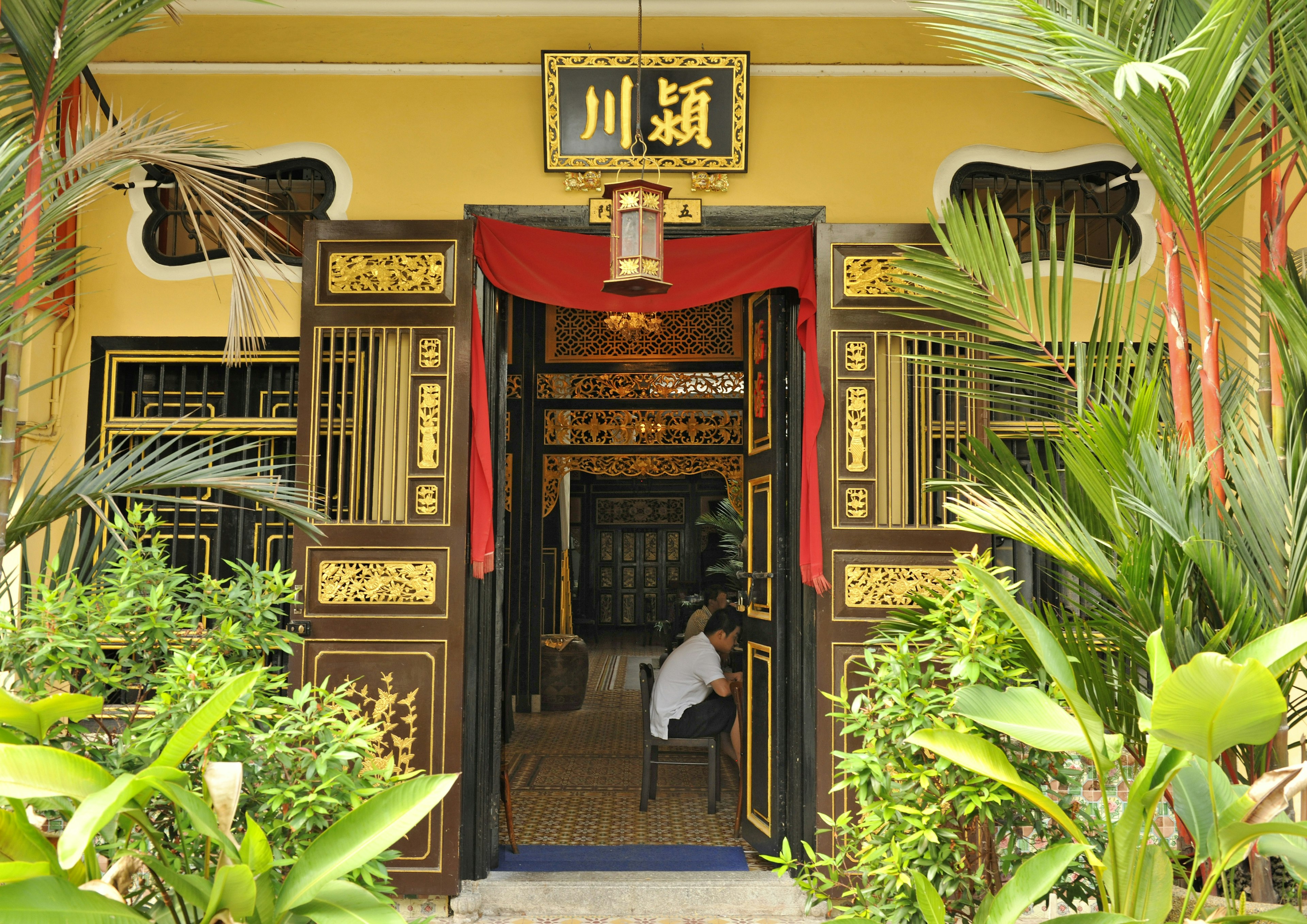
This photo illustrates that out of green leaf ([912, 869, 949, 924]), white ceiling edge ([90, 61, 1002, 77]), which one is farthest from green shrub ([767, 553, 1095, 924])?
white ceiling edge ([90, 61, 1002, 77])

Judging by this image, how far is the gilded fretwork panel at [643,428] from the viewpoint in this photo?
690 cm

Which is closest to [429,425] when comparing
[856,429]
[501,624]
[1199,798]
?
[501,624]

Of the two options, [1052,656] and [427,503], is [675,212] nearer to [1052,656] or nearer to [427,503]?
[427,503]

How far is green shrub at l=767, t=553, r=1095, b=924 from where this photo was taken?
186 cm

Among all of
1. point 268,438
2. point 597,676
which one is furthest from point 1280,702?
point 597,676

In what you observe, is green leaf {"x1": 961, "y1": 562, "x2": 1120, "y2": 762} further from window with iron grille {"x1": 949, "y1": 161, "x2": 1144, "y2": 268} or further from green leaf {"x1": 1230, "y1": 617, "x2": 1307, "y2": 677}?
window with iron grille {"x1": 949, "y1": 161, "x2": 1144, "y2": 268}


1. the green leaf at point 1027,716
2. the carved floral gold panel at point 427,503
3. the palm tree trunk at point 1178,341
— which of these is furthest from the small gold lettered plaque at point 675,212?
the green leaf at point 1027,716

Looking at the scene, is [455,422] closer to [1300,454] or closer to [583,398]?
[1300,454]

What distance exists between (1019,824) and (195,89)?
3510mm

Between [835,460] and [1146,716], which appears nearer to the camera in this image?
[1146,716]

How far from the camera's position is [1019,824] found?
196cm

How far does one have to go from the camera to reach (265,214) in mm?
3285

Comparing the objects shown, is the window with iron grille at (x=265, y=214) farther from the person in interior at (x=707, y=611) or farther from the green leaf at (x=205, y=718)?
the person in interior at (x=707, y=611)

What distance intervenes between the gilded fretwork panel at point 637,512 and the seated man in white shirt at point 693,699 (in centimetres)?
802
